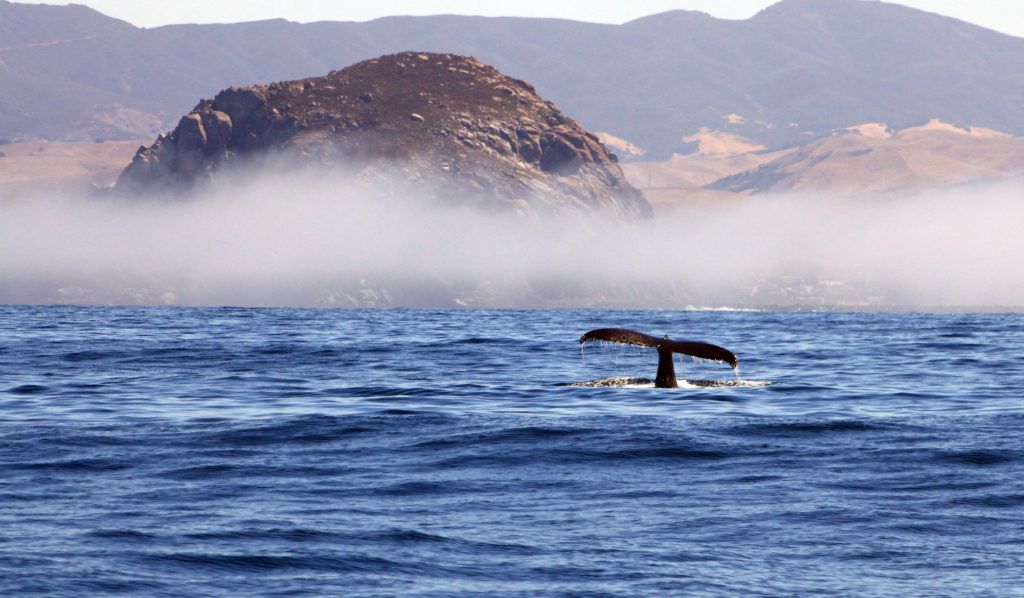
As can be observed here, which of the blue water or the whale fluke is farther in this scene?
the whale fluke

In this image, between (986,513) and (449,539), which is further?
(986,513)

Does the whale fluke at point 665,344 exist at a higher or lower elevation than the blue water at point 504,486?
higher

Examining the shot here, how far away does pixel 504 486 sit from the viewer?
820 inches

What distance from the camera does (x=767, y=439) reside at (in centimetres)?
2597

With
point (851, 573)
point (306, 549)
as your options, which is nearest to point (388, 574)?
point (306, 549)

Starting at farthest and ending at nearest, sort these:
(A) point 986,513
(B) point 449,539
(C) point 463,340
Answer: (C) point 463,340 → (A) point 986,513 → (B) point 449,539

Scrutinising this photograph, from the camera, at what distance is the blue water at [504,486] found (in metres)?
15.4

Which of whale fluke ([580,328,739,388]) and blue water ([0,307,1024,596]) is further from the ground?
whale fluke ([580,328,739,388])

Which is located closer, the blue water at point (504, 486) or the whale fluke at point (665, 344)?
the blue water at point (504, 486)

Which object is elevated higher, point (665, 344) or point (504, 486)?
point (665, 344)

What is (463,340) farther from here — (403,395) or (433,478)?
(433,478)

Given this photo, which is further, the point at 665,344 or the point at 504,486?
the point at 665,344

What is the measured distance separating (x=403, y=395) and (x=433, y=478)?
1379 cm

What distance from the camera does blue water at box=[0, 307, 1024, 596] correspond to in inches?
604
